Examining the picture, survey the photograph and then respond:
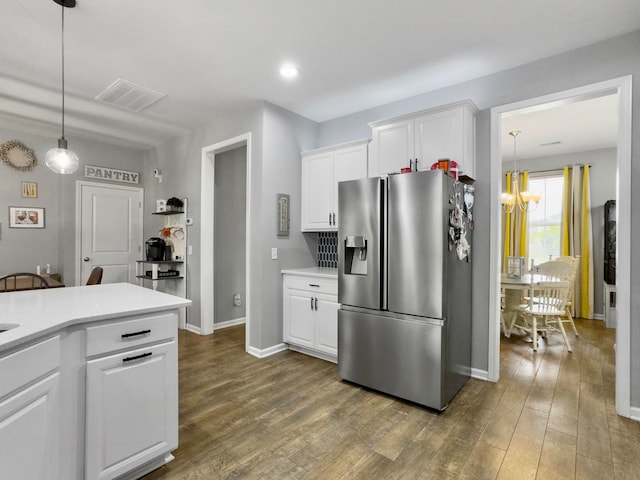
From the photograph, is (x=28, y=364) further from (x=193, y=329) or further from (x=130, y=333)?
(x=193, y=329)

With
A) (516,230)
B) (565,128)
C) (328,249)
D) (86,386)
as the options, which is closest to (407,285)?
(328,249)

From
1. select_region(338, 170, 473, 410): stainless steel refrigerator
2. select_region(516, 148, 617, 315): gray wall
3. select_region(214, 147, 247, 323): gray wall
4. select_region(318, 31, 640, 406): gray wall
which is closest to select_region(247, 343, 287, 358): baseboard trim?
select_region(338, 170, 473, 410): stainless steel refrigerator

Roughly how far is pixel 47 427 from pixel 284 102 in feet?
10.9

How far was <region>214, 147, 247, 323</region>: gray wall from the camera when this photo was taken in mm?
4637

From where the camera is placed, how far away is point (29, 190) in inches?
179

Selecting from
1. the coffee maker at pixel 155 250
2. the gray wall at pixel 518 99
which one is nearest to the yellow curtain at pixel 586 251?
the gray wall at pixel 518 99

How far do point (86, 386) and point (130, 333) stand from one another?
273mm

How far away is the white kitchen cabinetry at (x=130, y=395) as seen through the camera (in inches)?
59.8

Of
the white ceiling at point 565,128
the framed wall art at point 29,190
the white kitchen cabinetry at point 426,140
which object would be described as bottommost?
the framed wall art at point 29,190

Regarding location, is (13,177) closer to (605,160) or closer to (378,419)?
(378,419)

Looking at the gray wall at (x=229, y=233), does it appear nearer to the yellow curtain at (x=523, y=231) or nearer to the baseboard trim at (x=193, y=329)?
the baseboard trim at (x=193, y=329)

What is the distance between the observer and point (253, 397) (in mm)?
2619

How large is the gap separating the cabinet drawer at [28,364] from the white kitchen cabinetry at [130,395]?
0.16 metres

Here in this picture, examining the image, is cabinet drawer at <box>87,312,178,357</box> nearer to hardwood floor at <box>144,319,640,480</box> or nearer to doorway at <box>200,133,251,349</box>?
hardwood floor at <box>144,319,640,480</box>
